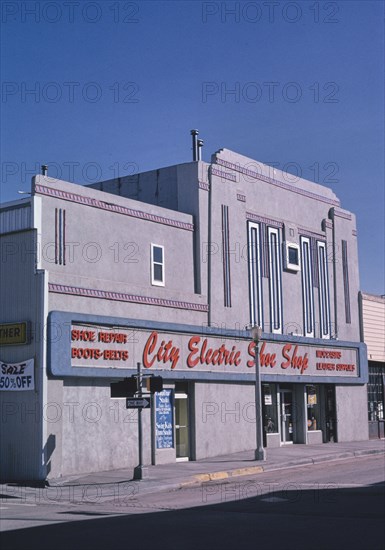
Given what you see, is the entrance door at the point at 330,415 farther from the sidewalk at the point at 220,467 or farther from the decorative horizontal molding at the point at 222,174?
the decorative horizontal molding at the point at 222,174

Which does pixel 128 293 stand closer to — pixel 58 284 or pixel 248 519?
pixel 58 284

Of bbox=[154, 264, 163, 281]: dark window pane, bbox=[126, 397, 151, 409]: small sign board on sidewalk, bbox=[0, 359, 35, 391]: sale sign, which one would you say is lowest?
bbox=[126, 397, 151, 409]: small sign board on sidewalk

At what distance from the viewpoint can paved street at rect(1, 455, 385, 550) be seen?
12.3m

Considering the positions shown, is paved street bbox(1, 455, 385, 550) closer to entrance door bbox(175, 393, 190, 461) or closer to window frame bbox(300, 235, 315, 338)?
entrance door bbox(175, 393, 190, 461)

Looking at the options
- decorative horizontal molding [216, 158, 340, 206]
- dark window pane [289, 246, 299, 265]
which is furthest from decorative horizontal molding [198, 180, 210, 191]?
dark window pane [289, 246, 299, 265]

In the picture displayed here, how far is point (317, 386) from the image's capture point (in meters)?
36.4

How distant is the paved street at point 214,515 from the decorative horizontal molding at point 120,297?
5.51 m

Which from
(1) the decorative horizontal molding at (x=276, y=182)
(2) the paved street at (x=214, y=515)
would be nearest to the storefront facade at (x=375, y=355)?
(1) the decorative horizontal molding at (x=276, y=182)

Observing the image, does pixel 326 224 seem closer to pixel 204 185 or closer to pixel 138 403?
pixel 204 185

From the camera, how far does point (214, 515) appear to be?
15.5 m

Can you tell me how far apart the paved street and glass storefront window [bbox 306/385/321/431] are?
11515mm

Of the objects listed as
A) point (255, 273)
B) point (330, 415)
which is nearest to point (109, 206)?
point (255, 273)

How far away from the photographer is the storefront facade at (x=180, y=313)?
23094 mm

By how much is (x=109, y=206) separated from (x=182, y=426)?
309 inches
